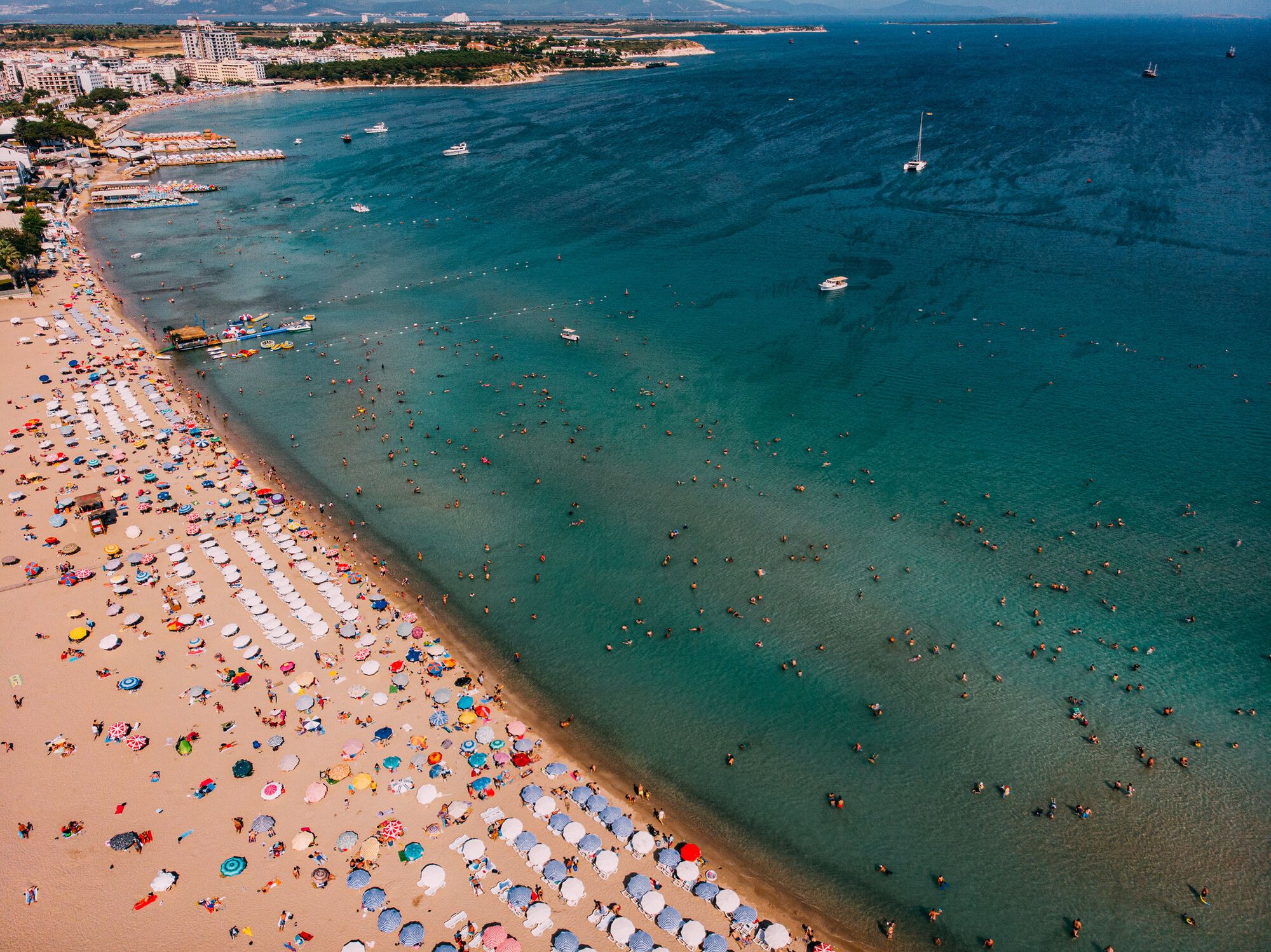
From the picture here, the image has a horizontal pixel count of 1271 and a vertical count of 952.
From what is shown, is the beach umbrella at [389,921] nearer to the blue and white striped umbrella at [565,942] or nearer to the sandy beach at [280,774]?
the sandy beach at [280,774]

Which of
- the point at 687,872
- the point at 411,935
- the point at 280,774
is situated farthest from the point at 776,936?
the point at 280,774

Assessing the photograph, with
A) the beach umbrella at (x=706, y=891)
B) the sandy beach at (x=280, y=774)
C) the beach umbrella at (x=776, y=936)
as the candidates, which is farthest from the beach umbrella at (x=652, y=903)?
the beach umbrella at (x=776, y=936)

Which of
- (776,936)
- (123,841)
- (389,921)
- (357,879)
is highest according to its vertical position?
(123,841)

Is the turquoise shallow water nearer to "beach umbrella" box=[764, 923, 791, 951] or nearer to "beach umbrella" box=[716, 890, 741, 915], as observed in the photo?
"beach umbrella" box=[764, 923, 791, 951]

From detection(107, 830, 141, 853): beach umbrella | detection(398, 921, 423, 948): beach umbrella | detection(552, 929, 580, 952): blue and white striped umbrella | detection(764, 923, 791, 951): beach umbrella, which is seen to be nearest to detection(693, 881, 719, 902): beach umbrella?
detection(764, 923, 791, 951): beach umbrella

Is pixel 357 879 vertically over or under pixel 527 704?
over

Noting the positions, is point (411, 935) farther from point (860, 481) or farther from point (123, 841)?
point (860, 481)

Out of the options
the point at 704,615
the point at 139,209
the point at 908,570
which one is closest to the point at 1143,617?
the point at 908,570
